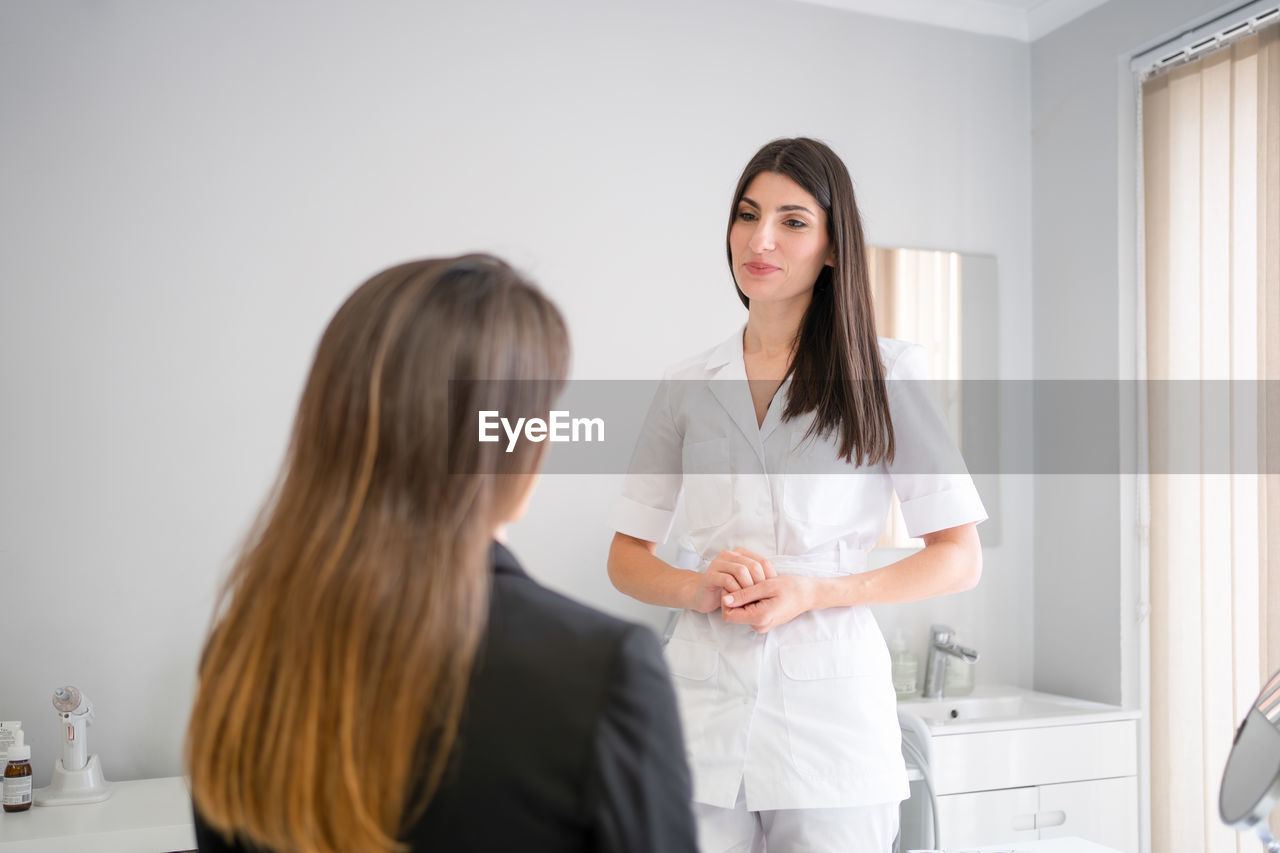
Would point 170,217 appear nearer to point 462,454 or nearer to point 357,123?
point 357,123

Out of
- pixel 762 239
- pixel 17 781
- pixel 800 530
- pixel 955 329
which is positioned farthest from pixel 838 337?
pixel 17 781

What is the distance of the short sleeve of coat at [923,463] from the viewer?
1.46 meters

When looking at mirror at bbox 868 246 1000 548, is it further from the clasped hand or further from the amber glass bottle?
the amber glass bottle

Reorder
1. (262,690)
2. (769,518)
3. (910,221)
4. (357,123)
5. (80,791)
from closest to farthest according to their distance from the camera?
(262,690) → (769,518) → (80,791) → (357,123) → (910,221)

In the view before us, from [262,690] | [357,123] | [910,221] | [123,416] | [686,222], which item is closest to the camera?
[262,690]

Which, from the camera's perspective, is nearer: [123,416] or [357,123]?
[123,416]

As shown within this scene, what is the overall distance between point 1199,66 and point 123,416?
9.21ft

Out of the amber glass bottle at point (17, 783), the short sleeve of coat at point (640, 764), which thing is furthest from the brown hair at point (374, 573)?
the amber glass bottle at point (17, 783)

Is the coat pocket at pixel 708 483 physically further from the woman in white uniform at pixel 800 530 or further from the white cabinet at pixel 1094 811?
the white cabinet at pixel 1094 811

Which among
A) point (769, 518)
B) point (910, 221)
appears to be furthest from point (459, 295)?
point (910, 221)

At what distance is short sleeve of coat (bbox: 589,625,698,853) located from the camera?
0.66 metres

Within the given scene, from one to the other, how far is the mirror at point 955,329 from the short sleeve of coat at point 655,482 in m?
1.46

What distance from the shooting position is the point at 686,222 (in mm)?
2768

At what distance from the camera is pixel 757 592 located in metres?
1.36
